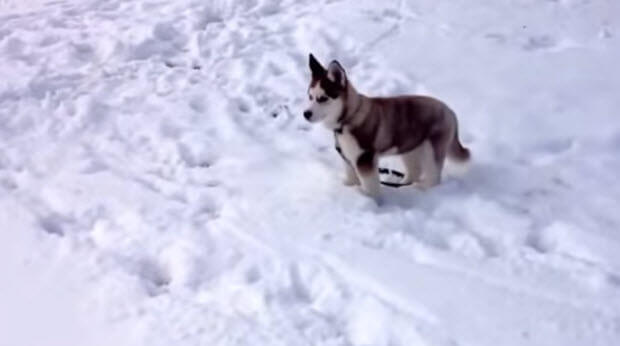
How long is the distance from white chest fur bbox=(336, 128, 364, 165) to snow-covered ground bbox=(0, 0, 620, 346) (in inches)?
9.0

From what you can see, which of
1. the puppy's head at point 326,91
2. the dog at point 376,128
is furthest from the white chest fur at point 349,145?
the puppy's head at point 326,91

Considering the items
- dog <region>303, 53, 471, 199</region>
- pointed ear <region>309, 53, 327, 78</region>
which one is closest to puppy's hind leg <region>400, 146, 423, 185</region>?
dog <region>303, 53, 471, 199</region>

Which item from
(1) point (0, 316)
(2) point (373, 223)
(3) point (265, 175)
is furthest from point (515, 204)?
(1) point (0, 316)

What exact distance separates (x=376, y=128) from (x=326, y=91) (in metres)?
0.30

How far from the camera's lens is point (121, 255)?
3.88 m

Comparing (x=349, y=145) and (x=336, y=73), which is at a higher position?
(x=336, y=73)

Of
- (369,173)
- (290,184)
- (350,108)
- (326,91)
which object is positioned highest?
(326,91)

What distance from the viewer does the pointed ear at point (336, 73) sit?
12.5 feet

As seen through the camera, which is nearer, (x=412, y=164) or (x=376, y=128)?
(x=376, y=128)

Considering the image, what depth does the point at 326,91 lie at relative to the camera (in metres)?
3.83

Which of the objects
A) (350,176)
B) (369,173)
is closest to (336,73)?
(369,173)

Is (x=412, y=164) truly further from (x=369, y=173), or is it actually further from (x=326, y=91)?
(x=326, y=91)

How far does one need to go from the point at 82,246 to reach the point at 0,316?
18.9 inches

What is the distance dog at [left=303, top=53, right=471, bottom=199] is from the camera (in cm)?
386
